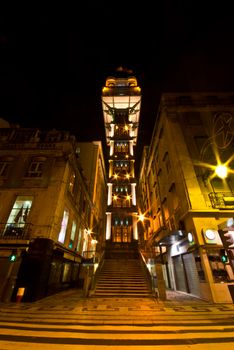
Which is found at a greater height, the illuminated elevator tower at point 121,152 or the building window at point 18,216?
the illuminated elevator tower at point 121,152

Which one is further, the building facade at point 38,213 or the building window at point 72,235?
the building window at point 72,235

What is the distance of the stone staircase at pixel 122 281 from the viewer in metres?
10.6

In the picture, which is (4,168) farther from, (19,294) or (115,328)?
(115,328)

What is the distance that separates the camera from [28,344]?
4047 mm

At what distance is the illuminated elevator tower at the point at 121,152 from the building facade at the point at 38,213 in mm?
9050

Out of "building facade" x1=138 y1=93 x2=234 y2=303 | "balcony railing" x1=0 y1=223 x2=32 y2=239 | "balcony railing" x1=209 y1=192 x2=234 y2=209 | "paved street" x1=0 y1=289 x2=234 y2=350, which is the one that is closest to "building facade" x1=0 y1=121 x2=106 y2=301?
"balcony railing" x1=0 y1=223 x2=32 y2=239

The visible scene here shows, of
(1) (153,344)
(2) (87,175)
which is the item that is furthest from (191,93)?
(1) (153,344)

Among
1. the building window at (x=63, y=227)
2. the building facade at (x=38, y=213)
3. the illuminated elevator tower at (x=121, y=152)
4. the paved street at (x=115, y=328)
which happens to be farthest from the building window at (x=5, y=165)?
the illuminated elevator tower at (x=121, y=152)

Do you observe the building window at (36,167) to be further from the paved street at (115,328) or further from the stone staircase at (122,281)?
the stone staircase at (122,281)

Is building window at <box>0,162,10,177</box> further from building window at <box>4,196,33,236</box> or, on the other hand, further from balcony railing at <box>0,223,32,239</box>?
balcony railing at <box>0,223,32,239</box>

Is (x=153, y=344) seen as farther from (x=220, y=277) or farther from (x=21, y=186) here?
(x=21, y=186)

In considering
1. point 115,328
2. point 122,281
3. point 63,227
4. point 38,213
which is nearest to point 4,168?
point 38,213

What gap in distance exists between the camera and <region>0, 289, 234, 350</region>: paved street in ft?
13.5

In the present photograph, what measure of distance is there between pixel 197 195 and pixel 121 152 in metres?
21.9
